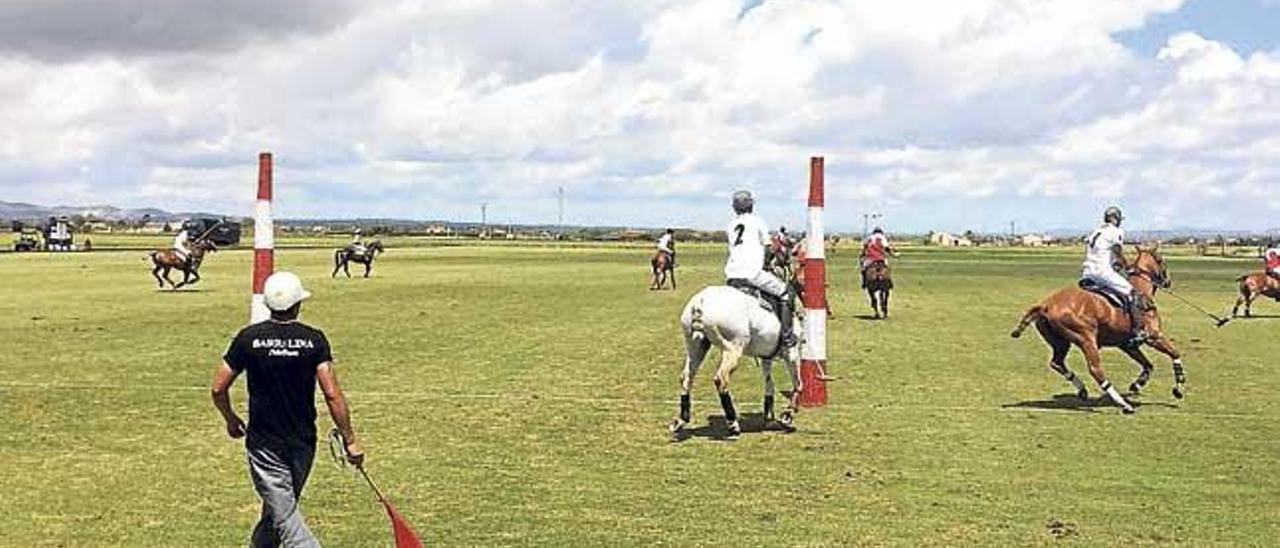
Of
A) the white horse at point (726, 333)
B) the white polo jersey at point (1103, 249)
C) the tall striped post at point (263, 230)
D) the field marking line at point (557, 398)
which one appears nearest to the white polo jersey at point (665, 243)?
the field marking line at point (557, 398)

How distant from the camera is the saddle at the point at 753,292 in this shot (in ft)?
43.1

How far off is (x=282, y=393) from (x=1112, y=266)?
38.1ft

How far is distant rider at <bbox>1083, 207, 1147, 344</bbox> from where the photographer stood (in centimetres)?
1596

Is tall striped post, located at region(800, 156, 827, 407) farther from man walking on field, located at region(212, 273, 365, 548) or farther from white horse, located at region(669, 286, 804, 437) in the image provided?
man walking on field, located at region(212, 273, 365, 548)

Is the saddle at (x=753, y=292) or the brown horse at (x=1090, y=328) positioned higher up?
the saddle at (x=753, y=292)

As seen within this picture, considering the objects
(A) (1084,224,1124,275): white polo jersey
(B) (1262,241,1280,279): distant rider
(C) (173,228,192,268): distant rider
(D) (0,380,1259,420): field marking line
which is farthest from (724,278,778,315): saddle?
(C) (173,228,192,268): distant rider

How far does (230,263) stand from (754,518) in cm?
6169

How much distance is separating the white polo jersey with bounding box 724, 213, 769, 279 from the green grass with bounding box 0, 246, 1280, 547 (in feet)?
5.35

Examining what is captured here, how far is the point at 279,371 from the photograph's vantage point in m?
7.22

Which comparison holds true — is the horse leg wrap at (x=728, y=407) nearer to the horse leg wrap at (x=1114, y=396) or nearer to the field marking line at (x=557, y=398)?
the field marking line at (x=557, y=398)

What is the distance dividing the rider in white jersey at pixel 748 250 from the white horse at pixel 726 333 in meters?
0.18

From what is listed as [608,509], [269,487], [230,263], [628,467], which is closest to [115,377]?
[628,467]

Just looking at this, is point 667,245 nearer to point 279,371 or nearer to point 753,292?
point 753,292

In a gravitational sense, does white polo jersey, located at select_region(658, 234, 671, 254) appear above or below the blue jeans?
above
